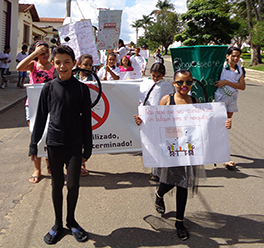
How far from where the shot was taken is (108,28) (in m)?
7.12

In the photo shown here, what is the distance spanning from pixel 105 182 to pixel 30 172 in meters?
1.30

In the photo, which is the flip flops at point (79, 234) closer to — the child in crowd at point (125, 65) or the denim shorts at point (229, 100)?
the denim shorts at point (229, 100)

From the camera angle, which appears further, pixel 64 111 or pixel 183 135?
pixel 183 135

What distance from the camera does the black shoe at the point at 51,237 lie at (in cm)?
300

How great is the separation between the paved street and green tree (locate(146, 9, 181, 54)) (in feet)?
240

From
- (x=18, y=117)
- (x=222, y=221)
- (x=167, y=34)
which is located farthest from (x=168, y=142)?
(x=167, y=34)

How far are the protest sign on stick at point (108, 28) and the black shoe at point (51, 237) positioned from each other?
4823 millimetres

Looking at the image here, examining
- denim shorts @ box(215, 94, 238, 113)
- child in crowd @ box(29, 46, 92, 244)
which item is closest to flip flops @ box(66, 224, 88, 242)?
child in crowd @ box(29, 46, 92, 244)

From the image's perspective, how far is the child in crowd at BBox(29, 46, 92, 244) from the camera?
2.95 metres

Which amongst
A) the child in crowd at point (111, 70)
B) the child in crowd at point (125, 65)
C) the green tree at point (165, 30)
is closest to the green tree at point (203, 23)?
the child in crowd at point (125, 65)

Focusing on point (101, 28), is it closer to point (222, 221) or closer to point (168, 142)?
point (168, 142)

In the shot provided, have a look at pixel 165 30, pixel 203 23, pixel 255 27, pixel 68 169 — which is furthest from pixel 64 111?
pixel 165 30

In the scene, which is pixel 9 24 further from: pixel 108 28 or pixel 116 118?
pixel 116 118

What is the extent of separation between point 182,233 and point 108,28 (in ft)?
17.3
